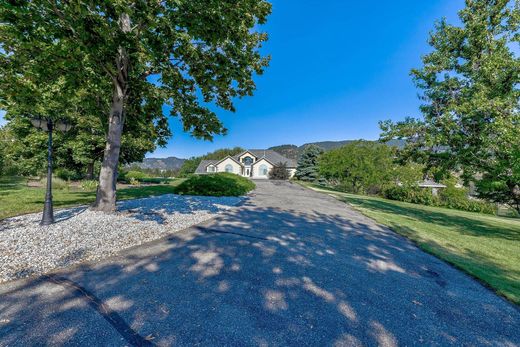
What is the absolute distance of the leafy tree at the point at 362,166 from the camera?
2231 centimetres

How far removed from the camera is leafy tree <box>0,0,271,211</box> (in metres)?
3.66

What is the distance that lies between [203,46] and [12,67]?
4466 mm

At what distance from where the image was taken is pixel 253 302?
2.64 m

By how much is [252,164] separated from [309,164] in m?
15.2

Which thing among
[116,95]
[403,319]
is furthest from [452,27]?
[116,95]

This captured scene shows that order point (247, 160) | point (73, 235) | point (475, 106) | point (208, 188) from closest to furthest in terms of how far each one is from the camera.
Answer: point (73, 235)
point (475, 106)
point (208, 188)
point (247, 160)

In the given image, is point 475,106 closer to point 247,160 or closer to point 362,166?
point 362,166

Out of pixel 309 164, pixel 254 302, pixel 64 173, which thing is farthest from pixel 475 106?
pixel 309 164

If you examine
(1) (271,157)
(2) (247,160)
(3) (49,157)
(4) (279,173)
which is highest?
(1) (271,157)

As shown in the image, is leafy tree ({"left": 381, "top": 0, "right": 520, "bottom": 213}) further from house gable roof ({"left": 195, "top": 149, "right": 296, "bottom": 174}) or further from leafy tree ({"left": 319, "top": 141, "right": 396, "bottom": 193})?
house gable roof ({"left": 195, "top": 149, "right": 296, "bottom": 174})

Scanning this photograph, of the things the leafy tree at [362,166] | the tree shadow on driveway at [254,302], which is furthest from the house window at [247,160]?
the tree shadow on driveway at [254,302]

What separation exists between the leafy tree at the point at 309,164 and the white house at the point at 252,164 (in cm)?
839

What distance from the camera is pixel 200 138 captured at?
323 inches

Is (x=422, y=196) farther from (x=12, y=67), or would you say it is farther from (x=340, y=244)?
(x=12, y=67)
